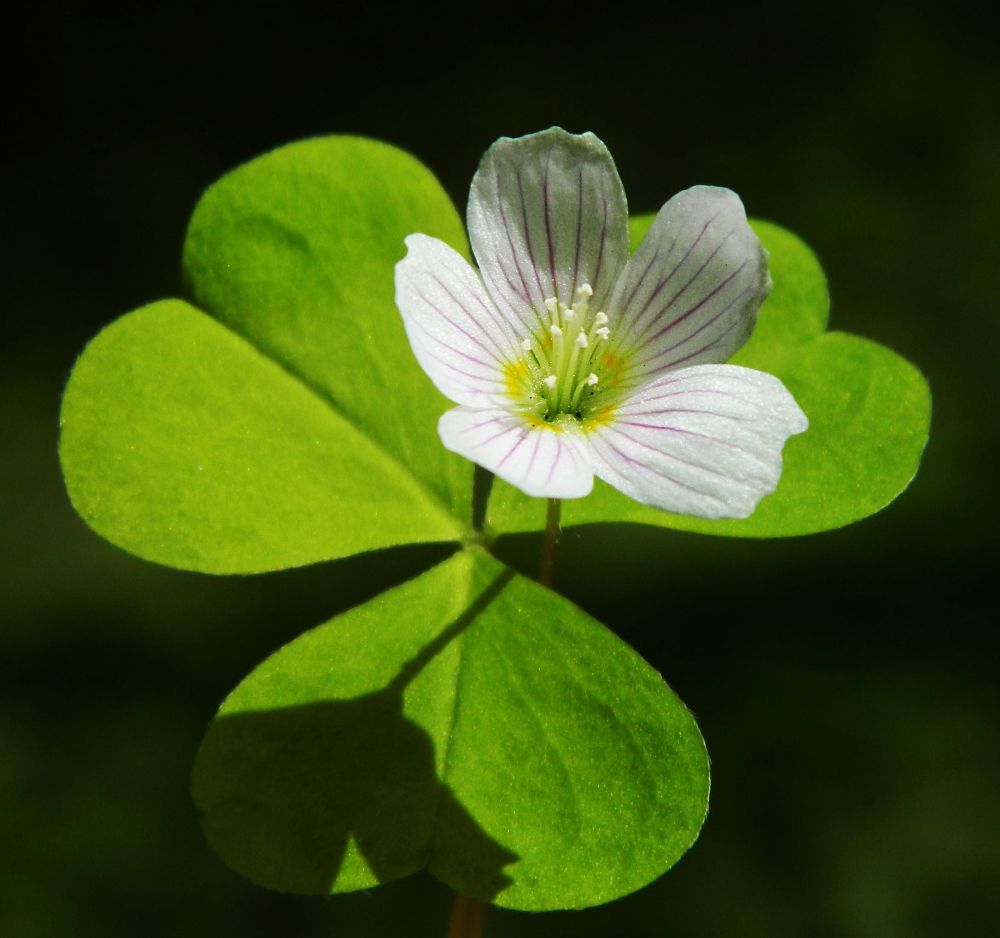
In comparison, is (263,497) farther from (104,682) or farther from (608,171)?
(104,682)

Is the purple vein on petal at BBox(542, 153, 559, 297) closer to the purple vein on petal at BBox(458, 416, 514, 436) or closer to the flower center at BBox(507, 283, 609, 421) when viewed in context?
the flower center at BBox(507, 283, 609, 421)

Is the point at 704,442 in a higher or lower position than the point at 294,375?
higher

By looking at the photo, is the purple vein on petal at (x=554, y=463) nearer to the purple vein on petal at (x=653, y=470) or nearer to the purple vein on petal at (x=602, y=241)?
the purple vein on petal at (x=653, y=470)

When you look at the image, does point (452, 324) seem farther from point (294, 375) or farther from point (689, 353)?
point (294, 375)

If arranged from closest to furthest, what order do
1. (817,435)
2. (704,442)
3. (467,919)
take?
(704,442), (467,919), (817,435)

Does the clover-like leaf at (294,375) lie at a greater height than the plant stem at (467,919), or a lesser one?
greater

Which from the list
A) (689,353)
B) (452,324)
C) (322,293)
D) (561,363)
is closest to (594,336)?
(561,363)

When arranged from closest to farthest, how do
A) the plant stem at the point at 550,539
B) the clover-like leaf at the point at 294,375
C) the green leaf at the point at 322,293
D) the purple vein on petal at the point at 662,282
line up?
the purple vein on petal at the point at 662,282 < the plant stem at the point at 550,539 < the clover-like leaf at the point at 294,375 < the green leaf at the point at 322,293

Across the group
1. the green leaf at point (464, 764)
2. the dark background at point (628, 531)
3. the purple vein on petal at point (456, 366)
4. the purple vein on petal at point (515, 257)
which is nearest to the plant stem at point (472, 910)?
the green leaf at point (464, 764)
